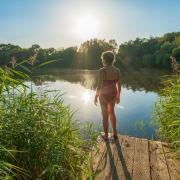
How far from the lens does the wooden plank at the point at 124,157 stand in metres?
3.54

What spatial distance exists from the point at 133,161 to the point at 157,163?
13.0 inches

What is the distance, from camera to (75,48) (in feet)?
181

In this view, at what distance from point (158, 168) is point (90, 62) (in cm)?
4724

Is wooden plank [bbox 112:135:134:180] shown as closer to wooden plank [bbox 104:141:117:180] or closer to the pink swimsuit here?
wooden plank [bbox 104:141:117:180]

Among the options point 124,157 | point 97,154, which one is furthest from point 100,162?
point 124,157

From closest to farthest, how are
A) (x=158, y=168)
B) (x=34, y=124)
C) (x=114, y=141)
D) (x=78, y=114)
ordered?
(x=34, y=124)
(x=158, y=168)
(x=114, y=141)
(x=78, y=114)

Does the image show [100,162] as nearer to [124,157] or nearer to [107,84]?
[124,157]

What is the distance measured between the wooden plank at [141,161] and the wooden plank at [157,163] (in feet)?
0.22

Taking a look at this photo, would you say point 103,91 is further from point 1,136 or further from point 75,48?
point 75,48

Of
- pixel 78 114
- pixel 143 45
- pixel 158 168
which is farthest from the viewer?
pixel 143 45

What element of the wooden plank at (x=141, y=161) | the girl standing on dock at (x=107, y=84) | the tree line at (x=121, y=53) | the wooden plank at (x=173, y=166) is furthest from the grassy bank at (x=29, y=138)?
the tree line at (x=121, y=53)

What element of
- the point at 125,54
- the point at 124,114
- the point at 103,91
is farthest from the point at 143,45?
the point at 103,91

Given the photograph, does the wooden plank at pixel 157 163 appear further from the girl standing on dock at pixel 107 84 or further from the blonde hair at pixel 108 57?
the blonde hair at pixel 108 57

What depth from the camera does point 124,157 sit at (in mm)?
4105
